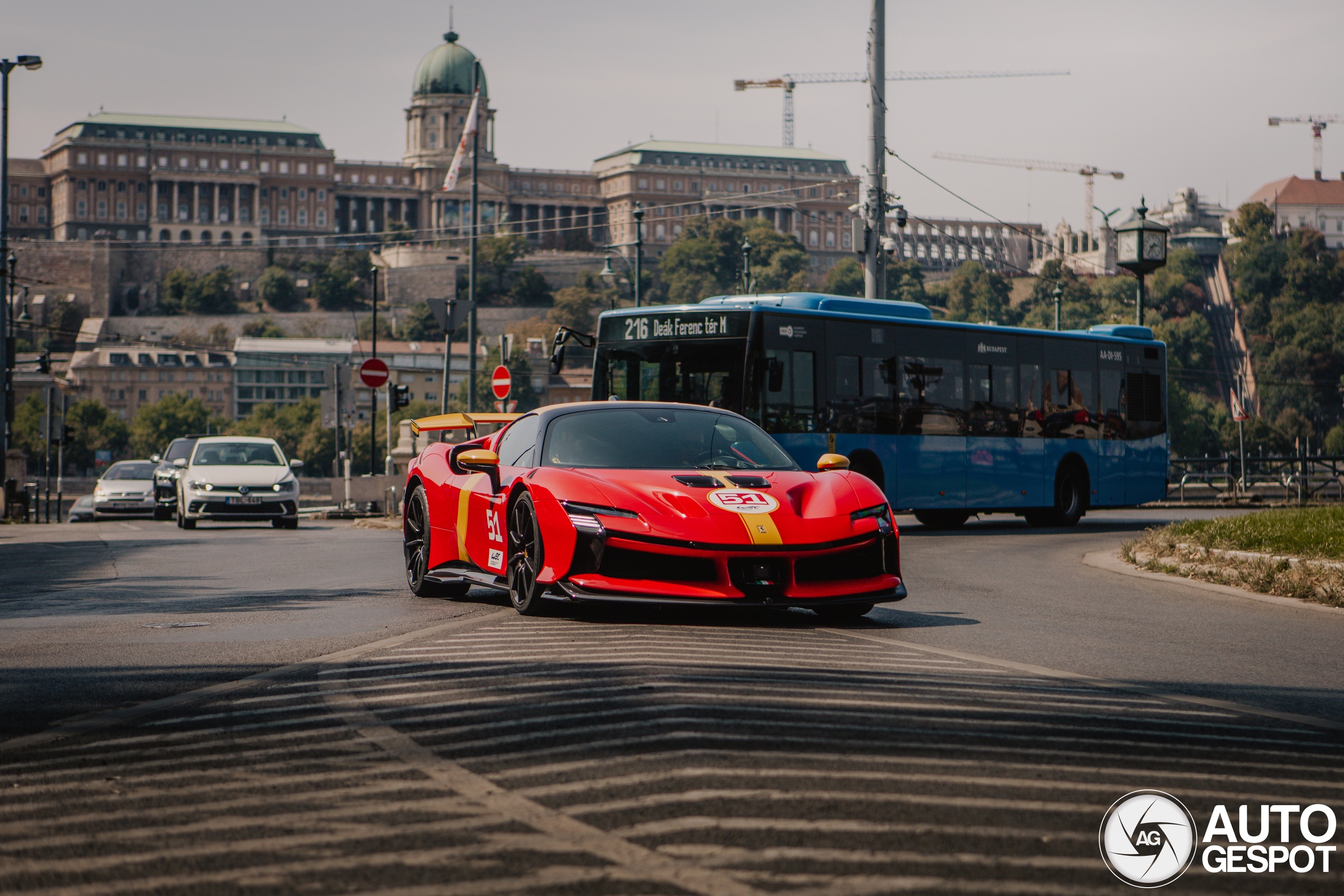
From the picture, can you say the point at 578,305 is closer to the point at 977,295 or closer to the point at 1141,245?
the point at 977,295

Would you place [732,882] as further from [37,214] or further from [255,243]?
[37,214]

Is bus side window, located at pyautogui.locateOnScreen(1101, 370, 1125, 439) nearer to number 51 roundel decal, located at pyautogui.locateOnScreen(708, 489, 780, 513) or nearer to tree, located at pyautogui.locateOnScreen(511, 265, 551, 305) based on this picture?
number 51 roundel decal, located at pyautogui.locateOnScreen(708, 489, 780, 513)

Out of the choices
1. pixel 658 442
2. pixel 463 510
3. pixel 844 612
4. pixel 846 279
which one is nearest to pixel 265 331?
pixel 846 279

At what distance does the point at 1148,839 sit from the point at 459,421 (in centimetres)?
785

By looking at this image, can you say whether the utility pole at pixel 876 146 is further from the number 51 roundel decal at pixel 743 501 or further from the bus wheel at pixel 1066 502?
the number 51 roundel decal at pixel 743 501

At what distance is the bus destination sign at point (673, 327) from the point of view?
19.6 metres

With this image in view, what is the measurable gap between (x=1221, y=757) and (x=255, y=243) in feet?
635

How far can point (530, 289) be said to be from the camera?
183000 millimetres

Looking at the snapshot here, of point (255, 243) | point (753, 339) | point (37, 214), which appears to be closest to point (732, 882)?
point (753, 339)

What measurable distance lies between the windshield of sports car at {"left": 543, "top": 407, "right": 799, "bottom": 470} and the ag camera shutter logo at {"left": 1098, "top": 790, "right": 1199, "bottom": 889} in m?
5.18

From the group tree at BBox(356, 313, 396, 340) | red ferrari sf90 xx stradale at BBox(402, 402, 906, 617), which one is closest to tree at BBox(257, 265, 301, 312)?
tree at BBox(356, 313, 396, 340)

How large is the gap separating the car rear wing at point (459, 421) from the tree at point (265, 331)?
16478cm

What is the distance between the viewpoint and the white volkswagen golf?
2466 centimetres

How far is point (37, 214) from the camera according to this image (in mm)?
196250
